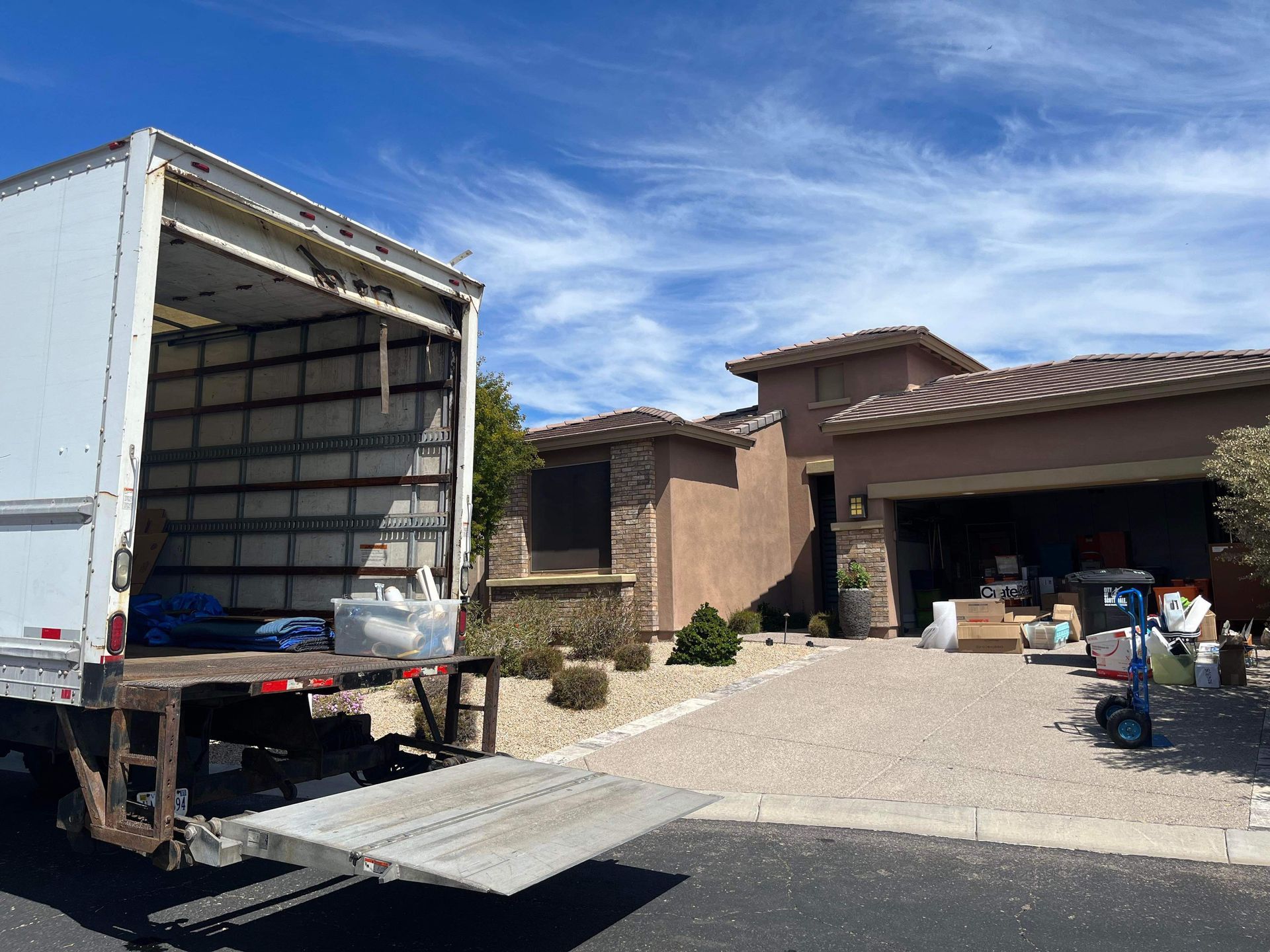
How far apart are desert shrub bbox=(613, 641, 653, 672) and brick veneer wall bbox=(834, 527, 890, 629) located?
4750mm

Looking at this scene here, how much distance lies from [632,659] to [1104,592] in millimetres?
7183

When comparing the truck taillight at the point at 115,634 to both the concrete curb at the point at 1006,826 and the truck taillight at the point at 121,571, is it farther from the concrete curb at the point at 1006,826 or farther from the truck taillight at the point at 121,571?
the concrete curb at the point at 1006,826

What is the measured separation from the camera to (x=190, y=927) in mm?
5078

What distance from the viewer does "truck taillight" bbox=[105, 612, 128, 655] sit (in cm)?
474

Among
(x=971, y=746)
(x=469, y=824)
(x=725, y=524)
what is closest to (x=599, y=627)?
(x=725, y=524)

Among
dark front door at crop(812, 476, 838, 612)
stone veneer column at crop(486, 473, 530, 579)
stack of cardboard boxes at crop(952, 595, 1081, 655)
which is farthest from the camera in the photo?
dark front door at crop(812, 476, 838, 612)

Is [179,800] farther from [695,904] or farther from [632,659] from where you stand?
[632,659]

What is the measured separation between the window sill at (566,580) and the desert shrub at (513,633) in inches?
30.2

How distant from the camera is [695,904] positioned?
534 cm

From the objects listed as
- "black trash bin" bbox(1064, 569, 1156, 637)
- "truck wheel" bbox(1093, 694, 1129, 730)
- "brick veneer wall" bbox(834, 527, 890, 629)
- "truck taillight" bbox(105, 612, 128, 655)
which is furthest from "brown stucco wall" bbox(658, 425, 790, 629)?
"truck taillight" bbox(105, 612, 128, 655)

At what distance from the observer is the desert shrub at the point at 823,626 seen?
53.8ft

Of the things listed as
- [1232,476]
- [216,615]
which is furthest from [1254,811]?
[216,615]

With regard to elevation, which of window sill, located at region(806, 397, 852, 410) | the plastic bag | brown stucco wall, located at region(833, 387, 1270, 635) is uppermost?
window sill, located at region(806, 397, 852, 410)

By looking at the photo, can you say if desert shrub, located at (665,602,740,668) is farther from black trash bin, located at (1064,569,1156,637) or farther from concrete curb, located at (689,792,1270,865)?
concrete curb, located at (689,792,1270,865)
